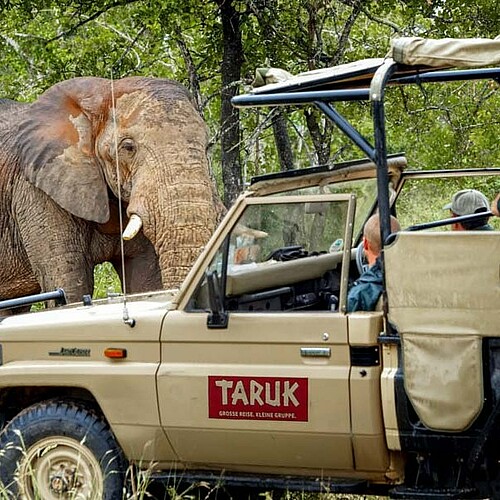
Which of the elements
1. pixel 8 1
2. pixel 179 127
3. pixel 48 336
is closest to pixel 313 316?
pixel 48 336

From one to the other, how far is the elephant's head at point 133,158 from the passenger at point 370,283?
4746 mm

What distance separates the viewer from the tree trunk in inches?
495

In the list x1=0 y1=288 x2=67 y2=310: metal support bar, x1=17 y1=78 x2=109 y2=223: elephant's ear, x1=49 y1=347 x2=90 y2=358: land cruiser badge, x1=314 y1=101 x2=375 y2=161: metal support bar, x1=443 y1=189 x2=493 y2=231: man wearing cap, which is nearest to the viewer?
x1=314 y1=101 x2=375 y2=161: metal support bar

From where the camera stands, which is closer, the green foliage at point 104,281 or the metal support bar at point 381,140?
the metal support bar at point 381,140

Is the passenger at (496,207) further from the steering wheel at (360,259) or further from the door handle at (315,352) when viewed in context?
the door handle at (315,352)

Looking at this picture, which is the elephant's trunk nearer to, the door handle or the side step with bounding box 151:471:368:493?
the side step with bounding box 151:471:368:493

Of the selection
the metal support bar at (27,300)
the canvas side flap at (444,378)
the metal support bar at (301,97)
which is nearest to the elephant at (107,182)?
the metal support bar at (27,300)

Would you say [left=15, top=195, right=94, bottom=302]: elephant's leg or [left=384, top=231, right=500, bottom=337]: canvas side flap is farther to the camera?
[left=15, top=195, right=94, bottom=302]: elephant's leg

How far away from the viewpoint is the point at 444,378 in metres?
5.61

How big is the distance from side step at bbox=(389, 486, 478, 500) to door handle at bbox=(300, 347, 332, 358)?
2.21 feet

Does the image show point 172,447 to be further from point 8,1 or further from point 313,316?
point 8,1

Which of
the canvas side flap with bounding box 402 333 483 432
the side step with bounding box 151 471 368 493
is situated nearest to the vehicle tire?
the side step with bounding box 151 471 368 493

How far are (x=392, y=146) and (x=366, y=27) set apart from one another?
1.47m

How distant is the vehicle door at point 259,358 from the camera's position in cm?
586
